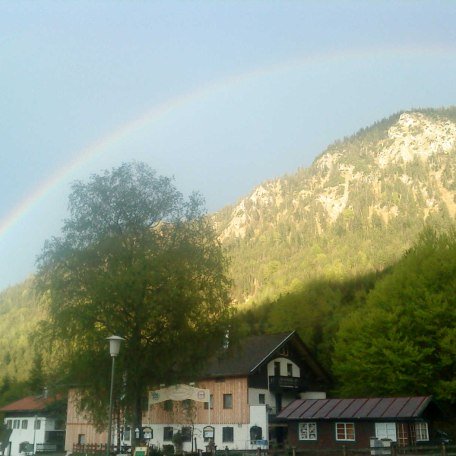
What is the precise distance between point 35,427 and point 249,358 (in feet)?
100

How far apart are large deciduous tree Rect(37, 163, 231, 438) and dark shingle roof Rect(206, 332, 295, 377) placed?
54.4 feet

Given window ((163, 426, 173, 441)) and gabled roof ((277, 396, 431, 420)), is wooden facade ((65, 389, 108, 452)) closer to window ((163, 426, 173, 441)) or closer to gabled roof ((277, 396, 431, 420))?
window ((163, 426, 173, 441))

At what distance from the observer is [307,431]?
135ft

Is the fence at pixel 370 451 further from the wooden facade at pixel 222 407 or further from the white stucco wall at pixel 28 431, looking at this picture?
the white stucco wall at pixel 28 431

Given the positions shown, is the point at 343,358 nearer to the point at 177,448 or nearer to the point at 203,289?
the point at 177,448

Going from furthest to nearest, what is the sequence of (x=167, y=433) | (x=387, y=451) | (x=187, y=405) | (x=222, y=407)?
1. (x=167, y=433)
2. (x=222, y=407)
3. (x=187, y=405)
4. (x=387, y=451)

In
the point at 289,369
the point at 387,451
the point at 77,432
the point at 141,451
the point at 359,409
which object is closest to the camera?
the point at 141,451

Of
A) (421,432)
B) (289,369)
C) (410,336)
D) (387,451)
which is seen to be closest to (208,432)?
(421,432)

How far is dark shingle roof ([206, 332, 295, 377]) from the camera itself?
53619 millimetres

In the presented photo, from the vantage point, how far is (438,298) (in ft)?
160

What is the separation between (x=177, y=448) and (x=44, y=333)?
815 inches

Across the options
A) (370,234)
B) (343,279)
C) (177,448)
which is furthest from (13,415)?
(370,234)

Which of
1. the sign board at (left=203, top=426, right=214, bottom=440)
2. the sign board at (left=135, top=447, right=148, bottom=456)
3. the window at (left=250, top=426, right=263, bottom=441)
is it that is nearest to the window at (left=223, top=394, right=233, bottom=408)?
the window at (left=250, top=426, right=263, bottom=441)

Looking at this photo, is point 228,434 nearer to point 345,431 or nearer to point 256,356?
point 256,356
